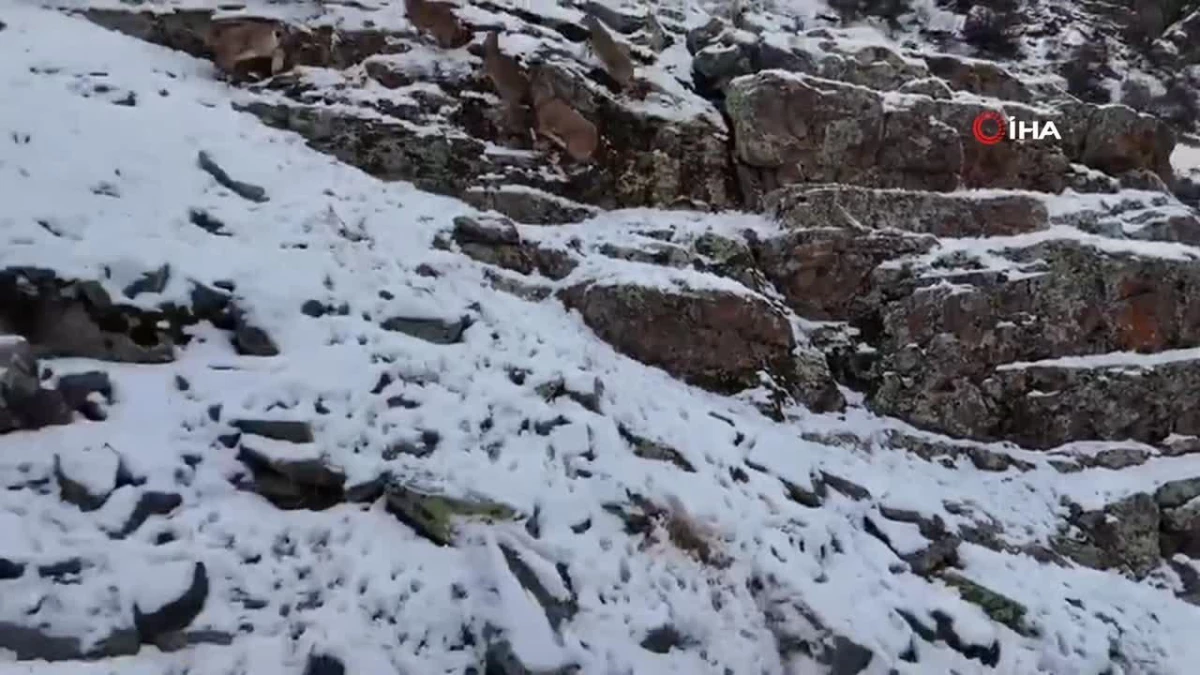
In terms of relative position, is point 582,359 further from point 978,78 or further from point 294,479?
point 978,78

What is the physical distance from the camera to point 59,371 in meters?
6.48

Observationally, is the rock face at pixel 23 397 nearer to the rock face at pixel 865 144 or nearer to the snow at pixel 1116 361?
the rock face at pixel 865 144

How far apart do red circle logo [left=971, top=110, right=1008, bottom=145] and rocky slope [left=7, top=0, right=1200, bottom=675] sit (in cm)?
16

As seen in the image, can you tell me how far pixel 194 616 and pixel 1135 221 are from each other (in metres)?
12.7

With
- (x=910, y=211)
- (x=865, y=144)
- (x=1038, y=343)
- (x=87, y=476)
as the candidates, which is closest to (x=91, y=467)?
(x=87, y=476)

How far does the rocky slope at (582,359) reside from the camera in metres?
5.77

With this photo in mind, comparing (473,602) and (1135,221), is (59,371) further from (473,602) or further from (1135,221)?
(1135,221)

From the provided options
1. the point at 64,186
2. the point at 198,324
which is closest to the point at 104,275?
the point at 198,324

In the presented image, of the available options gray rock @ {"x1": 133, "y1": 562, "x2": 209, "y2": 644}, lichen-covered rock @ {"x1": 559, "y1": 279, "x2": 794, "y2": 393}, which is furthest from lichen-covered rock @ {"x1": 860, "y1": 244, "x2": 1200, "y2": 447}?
gray rock @ {"x1": 133, "y1": 562, "x2": 209, "y2": 644}

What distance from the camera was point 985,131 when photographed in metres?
13.8

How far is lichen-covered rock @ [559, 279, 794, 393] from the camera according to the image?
1001cm

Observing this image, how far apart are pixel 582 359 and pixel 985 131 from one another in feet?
27.1

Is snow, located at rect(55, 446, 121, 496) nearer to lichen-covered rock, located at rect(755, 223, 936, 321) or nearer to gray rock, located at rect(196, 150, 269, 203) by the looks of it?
gray rock, located at rect(196, 150, 269, 203)

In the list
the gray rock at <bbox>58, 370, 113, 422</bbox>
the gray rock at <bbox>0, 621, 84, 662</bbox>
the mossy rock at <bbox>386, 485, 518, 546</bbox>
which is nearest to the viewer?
the gray rock at <bbox>0, 621, 84, 662</bbox>
